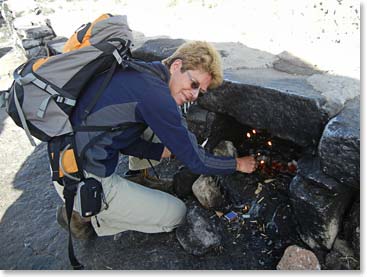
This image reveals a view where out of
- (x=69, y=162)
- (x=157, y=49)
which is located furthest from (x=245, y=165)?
(x=157, y=49)

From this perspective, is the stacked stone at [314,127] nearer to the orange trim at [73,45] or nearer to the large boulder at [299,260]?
the large boulder at [299,260]

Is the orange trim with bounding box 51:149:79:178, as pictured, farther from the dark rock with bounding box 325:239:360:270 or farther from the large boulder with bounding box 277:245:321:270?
the dark rock with bounding box 325:239:360:270

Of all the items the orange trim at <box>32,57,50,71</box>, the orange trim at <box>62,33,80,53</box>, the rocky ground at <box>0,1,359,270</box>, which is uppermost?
the orange trim at <box>62,33,80,53</box>

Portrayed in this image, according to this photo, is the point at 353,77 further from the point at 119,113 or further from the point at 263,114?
the point at 119,113

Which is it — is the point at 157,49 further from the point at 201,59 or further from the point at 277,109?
the point at 277,109

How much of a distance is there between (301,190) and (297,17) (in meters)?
1.70

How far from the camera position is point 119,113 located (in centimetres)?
213

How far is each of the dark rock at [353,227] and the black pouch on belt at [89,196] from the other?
64.1 inches

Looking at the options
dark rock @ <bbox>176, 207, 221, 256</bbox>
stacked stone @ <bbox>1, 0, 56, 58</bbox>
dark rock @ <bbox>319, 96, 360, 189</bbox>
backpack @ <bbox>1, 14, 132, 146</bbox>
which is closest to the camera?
dark rock @ <bbox>319, 96, 360, 189</bbox>

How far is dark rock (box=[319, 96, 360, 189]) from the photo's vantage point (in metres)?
1.83

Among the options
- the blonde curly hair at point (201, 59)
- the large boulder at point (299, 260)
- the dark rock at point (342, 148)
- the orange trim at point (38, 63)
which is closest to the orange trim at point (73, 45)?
the orange trim at point (38, 63)

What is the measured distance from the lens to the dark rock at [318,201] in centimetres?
210

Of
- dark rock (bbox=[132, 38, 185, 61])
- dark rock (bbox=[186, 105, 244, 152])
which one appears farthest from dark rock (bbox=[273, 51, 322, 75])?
dark rock (bbox=[132, 38, 185, 61])

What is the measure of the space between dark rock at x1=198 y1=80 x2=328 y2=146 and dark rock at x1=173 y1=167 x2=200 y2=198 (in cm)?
66
